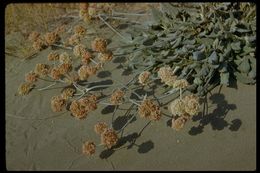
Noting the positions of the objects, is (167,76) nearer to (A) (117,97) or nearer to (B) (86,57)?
(A) (117,97)

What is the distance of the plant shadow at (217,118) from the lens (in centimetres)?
275

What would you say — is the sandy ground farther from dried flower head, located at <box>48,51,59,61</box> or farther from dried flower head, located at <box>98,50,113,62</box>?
dried flower head, located at <box>48,51,59,61</box>

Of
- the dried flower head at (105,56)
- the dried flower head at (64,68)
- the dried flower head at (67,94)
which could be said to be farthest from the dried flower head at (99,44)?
the dried flower head at (67,94)

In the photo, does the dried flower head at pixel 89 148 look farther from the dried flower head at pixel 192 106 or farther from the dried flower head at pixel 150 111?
the dried flower head at pixel 192 106

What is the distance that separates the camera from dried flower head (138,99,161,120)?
2.75m

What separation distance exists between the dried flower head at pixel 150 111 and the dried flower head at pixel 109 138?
0.21 meters

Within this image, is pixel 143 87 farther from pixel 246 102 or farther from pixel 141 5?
pixel 141 5

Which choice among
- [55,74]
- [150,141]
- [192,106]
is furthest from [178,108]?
[55,74]

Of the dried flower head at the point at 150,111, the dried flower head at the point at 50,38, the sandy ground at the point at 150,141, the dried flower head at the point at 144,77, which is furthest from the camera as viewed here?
the dried flower head at the point at 50,38

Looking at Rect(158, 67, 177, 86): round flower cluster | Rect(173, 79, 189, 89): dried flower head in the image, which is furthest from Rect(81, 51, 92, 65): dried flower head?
Rect(173, 79, 189, 89): dried flower head

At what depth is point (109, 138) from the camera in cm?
268

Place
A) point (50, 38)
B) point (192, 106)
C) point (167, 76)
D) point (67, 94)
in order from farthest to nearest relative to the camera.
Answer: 1. point (50, 38)
2. point (67, 94)
3. point (167, 76)
4. point (192, 106)

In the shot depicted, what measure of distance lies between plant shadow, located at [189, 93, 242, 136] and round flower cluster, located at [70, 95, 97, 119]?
2.07 ft

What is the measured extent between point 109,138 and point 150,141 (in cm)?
27
